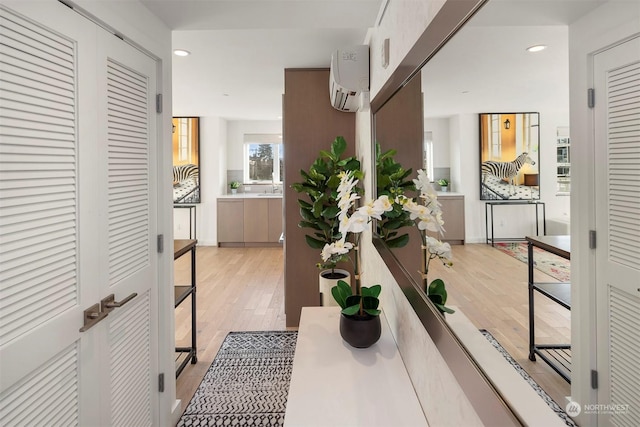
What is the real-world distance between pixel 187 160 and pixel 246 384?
5.28 meters

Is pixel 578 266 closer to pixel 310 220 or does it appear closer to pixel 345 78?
pixel 345 78

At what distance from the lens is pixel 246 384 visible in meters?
2.41

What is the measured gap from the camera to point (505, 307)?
1.82 feet

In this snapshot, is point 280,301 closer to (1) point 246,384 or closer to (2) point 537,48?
(1) point 246,384

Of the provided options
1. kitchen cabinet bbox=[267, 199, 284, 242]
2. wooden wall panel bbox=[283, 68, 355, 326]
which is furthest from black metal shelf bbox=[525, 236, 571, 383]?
kitchen cabinet bbox=[267, 199, 284, 242]

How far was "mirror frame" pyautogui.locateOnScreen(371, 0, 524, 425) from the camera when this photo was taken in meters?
0.60

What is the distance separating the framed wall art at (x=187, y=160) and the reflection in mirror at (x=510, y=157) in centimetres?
659

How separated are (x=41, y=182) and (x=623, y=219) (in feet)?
4.56

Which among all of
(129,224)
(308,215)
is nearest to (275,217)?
(308,215)

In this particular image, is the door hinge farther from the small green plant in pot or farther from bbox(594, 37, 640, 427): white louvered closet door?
the small green plant in pot

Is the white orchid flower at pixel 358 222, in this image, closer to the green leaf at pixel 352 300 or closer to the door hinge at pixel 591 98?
the green leaf at pixel 352 300

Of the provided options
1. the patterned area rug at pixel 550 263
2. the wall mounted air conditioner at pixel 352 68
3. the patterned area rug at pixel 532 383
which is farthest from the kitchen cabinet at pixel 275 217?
the patterned area rug at pixel 550 263

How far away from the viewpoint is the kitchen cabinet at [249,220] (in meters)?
6.75

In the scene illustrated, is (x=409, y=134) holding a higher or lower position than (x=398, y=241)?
higher
